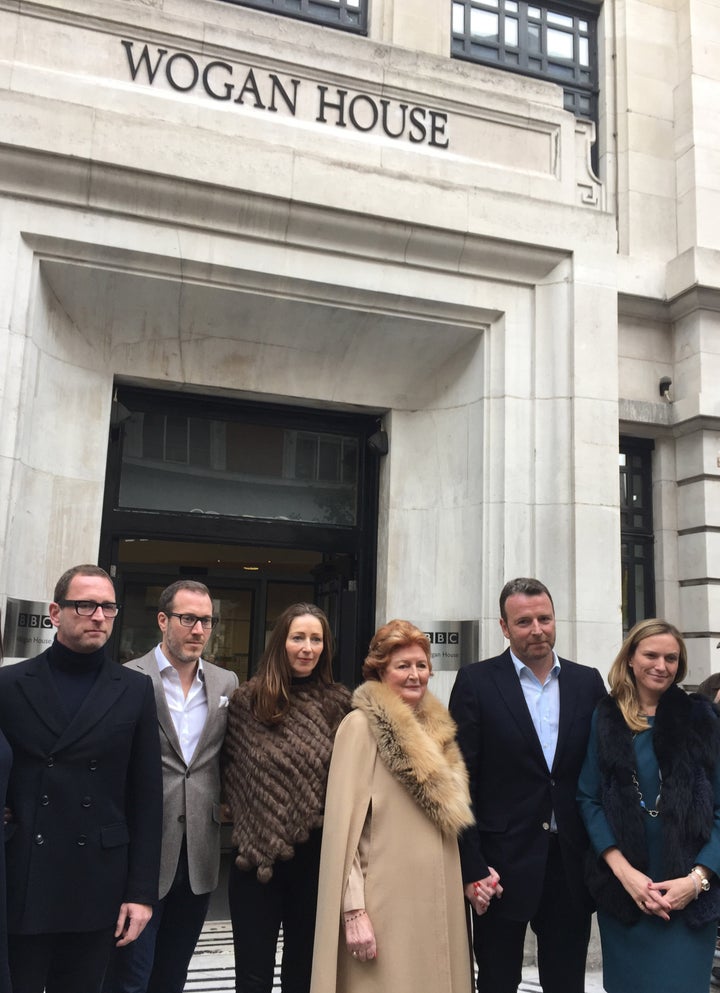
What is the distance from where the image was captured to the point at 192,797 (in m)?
3.61

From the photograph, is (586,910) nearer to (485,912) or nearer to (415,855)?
(485,912)

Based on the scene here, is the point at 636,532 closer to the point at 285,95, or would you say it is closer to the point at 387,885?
the point at 285,95

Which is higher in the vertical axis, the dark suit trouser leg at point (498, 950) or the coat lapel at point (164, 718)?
the coat lapel at point (164, 718)

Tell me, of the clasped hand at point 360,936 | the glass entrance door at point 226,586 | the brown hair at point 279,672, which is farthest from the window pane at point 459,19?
the clasped hand at point 360,936

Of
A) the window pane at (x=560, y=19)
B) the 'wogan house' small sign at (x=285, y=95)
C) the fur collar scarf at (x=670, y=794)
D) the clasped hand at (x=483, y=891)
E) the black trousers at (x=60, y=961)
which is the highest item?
the window pane at (x=560, y=19)

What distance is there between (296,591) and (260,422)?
15.2 ft

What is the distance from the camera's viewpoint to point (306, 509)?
7.52 metres

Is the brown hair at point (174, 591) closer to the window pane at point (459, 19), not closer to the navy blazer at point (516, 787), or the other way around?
the navy blazer at point (516, 787)

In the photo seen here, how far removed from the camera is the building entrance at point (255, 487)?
7.00 m

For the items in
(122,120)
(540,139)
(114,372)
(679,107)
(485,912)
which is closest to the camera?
(485,912)

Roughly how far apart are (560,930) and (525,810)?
0.60m

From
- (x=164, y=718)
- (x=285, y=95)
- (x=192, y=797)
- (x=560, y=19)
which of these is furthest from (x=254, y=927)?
(x=560, y=19)

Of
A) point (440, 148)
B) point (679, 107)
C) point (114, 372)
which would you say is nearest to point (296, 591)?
point (114, 372)

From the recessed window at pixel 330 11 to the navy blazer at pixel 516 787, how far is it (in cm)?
709
